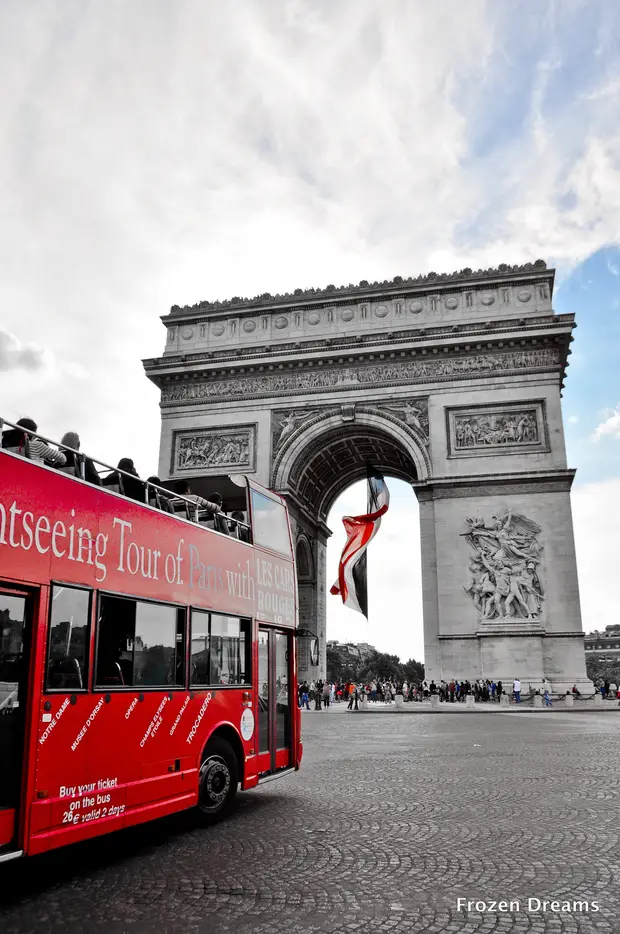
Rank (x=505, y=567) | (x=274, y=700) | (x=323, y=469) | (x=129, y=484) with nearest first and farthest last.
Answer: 1. (x=129, y=484)
2. (x=274, y=700)
3. (x=505, y=567)
4. (x=323, y=469)

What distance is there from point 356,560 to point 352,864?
26232 millimetres

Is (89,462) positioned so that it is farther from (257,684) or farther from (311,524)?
(311,524)

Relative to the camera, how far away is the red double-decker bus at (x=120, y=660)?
4828 mm

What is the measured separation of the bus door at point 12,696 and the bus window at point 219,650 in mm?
2150

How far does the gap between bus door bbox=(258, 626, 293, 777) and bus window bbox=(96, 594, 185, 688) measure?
6.06 ft

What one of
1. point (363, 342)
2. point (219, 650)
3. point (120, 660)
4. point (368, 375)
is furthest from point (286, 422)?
point (120, 660)

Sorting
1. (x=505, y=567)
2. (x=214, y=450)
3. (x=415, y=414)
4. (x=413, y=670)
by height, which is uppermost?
(x=415, y=414)

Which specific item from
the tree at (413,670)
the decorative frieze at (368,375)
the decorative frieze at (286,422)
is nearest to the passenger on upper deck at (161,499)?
the decorative frieze at (286,422)

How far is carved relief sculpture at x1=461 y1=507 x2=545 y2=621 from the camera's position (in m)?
27.9

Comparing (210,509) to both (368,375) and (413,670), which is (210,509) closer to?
(368,375)

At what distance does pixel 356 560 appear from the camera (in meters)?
31.5

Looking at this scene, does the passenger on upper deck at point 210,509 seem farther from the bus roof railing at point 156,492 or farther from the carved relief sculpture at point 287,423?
the carved relief sculpture at point 287,423

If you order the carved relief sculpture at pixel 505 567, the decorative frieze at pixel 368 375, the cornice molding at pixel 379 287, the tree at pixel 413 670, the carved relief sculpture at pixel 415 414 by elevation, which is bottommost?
the tree at pixel 413 670

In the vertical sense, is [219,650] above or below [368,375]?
below
